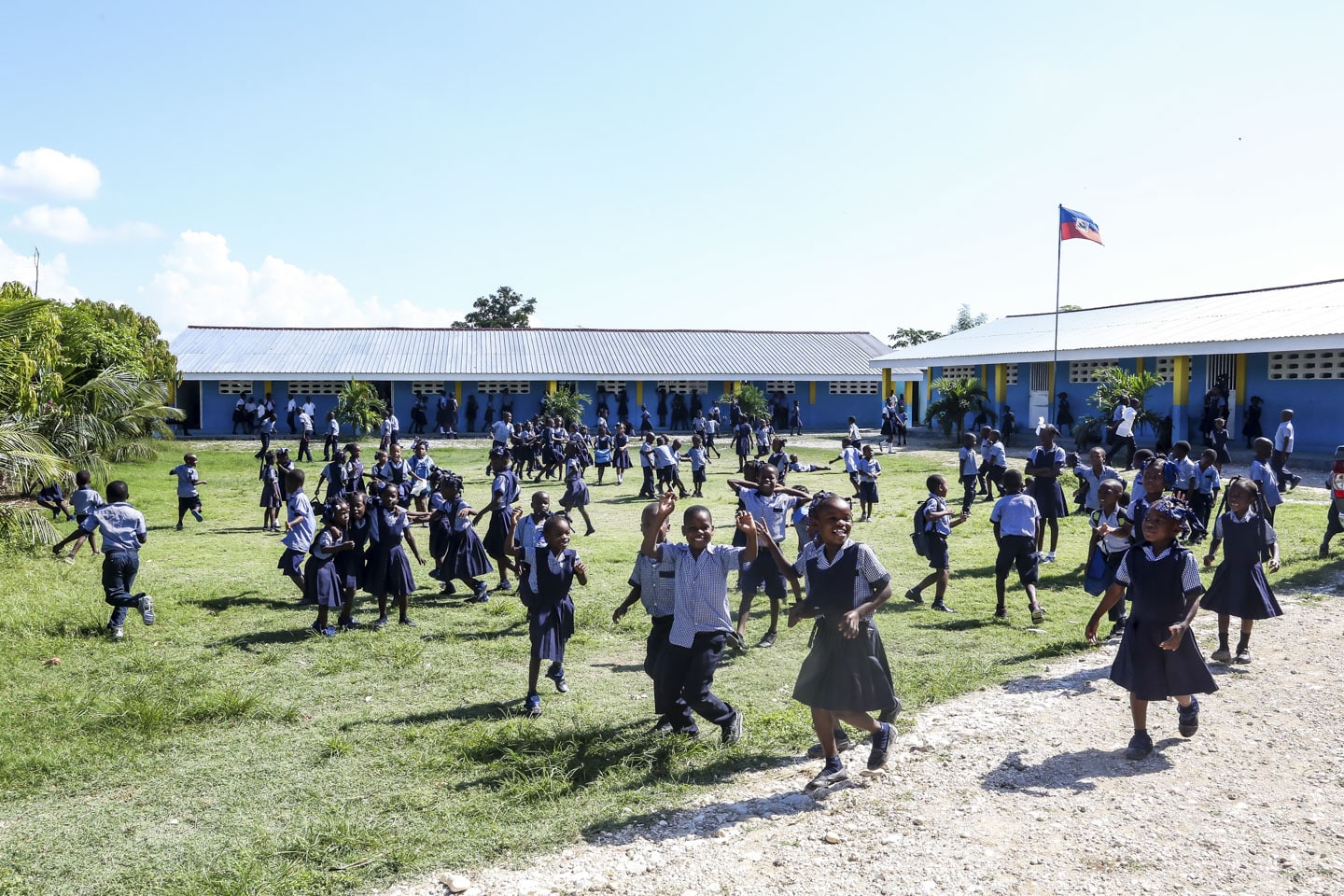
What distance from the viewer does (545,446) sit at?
2066 centimetres

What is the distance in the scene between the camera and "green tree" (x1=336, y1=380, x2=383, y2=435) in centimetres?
3108

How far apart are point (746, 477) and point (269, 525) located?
357 inches

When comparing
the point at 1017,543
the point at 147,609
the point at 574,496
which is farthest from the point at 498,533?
the point at 1017,543

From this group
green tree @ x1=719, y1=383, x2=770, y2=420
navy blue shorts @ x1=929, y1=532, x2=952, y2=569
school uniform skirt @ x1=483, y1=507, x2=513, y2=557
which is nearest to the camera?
navy blue shorts @ x1=929, y1=532, x2=952, y2=569

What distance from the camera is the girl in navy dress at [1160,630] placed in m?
5.50

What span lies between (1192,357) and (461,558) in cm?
2298

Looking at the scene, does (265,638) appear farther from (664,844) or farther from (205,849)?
(664,844)

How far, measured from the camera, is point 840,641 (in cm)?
514

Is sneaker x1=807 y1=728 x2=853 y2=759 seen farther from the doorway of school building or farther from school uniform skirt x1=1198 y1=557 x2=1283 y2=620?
the doorway of school building

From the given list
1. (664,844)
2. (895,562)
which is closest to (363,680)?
(664,844)

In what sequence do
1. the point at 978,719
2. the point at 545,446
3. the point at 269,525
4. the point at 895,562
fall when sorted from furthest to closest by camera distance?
the point at 545,446
the point at 269,525
the point at 895,562
the point at 978,719

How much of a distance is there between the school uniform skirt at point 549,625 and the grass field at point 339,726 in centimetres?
41

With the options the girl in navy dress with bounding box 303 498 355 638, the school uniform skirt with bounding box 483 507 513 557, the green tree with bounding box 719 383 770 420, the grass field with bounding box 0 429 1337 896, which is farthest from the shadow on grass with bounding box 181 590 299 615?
the green tree with bounding box 719 383 770 420

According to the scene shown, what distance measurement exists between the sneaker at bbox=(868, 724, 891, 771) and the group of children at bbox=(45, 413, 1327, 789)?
0.05ft
